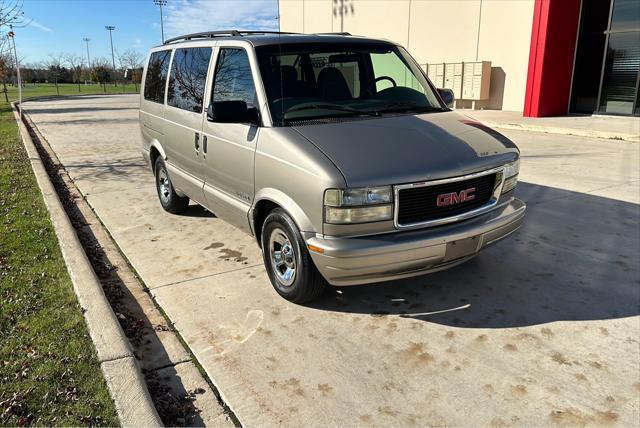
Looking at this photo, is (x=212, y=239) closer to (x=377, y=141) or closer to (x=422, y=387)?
(x=377, y=141)

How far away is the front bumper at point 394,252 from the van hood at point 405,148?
1.24 feet

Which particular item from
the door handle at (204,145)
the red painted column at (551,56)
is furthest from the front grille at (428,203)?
the red painted column at (551,56)

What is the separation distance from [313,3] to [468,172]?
30.3 m

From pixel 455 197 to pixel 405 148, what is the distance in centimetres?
49

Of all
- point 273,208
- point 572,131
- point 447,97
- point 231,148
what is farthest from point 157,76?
point 572,131

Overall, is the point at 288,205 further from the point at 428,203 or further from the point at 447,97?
the point at 447,97

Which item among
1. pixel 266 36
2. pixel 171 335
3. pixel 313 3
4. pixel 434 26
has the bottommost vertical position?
pixel 171 335

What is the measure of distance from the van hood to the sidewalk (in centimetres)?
1063

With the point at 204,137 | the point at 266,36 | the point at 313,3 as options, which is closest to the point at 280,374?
the point at 204,137

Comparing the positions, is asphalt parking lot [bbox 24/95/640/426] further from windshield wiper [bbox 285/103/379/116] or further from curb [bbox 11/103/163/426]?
windshield wiper [bbox 285/103/379/116]

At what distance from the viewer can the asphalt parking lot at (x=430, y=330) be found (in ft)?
9.19

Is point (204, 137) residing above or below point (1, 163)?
above

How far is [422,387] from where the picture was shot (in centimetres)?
295

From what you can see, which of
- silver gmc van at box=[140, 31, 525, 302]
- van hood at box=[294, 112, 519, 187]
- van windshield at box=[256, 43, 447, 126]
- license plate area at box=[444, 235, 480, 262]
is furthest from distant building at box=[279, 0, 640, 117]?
license plate area at box=[444, 235, 480, 262]
